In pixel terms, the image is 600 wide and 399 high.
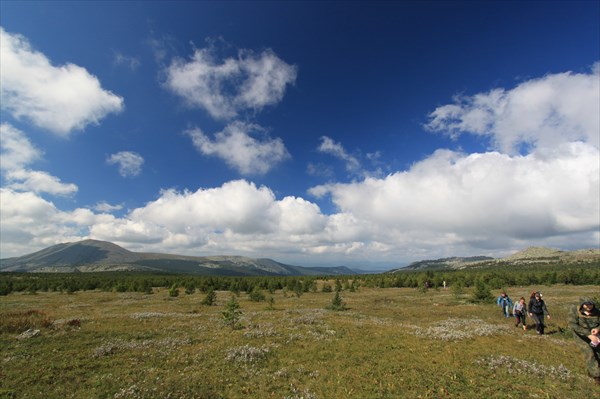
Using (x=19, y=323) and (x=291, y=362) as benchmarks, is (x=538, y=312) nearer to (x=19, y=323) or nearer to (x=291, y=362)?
(x=291, y=362)

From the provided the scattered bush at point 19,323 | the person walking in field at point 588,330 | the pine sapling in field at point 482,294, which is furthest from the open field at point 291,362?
the pine sapling in field at point 482,294

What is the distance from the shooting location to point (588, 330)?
12.8m

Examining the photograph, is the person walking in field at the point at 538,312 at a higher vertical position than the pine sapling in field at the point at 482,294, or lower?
higher

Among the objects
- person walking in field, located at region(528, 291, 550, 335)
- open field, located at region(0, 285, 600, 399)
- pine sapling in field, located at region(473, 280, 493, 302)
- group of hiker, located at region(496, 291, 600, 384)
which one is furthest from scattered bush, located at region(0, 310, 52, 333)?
pine sapling in field, located at region(473, 280, 493, 302)

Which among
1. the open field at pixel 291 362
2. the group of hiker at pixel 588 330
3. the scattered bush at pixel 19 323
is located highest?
the group of hiker at pixel 588 330

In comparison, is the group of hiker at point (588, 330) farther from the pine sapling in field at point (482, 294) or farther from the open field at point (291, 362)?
the pine sapling in field at point (482, 294)

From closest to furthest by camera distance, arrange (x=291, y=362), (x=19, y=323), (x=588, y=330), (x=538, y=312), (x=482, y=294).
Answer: (x=588, y=330)
(x=291, y=362)
(x=538, y=312)
(x=19, y=323)
(x=482, y=294)

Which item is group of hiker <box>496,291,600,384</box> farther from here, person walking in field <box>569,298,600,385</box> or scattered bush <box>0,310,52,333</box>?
scattered bush <box>0,310,52,333</box>

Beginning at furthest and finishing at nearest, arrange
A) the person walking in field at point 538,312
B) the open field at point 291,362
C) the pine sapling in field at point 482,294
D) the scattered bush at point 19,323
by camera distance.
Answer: the pine sapling in field at point 482,294 → the scattered bush at point 19,323 → the person walking in field at point 538,312 → the open field at point 291,362

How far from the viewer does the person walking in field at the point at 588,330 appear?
12711 millimetres

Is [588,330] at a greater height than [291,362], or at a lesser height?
greater

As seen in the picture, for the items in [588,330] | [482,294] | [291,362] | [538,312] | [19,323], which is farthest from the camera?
[482,294]

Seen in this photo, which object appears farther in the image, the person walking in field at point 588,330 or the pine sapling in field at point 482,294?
the pine sapling in field at point 482,294

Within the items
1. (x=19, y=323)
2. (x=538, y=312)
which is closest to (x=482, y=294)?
(x=538, y=312)
